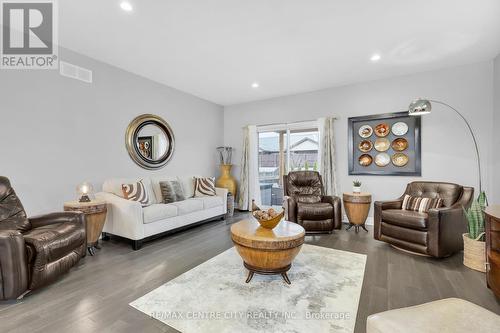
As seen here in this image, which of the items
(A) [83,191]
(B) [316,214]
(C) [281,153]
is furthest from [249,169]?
(A) [83,191]

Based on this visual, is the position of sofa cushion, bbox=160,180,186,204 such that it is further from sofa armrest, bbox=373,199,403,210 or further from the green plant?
the green plant

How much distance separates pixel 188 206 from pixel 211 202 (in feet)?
2.02

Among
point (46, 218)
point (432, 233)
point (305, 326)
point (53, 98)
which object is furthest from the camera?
point (53, 98)

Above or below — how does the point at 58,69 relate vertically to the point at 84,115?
above

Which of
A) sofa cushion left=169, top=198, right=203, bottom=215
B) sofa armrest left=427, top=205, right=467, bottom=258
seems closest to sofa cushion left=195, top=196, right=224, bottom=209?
sofa cushion left=169, top=198, right=203, bottom=215

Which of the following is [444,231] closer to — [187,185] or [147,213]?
[147,213]

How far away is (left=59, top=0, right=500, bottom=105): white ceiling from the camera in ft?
7.67

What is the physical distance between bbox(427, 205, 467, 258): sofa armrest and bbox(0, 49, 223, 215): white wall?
4.41 m

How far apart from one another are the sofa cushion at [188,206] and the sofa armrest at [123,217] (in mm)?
690

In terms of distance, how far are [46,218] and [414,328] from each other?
337 centimetres

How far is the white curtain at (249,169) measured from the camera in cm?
571

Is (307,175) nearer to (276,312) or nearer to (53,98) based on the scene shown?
(276,312)

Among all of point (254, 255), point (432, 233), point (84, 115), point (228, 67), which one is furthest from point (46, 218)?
point (432, 233)

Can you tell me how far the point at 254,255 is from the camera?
2.18 m
